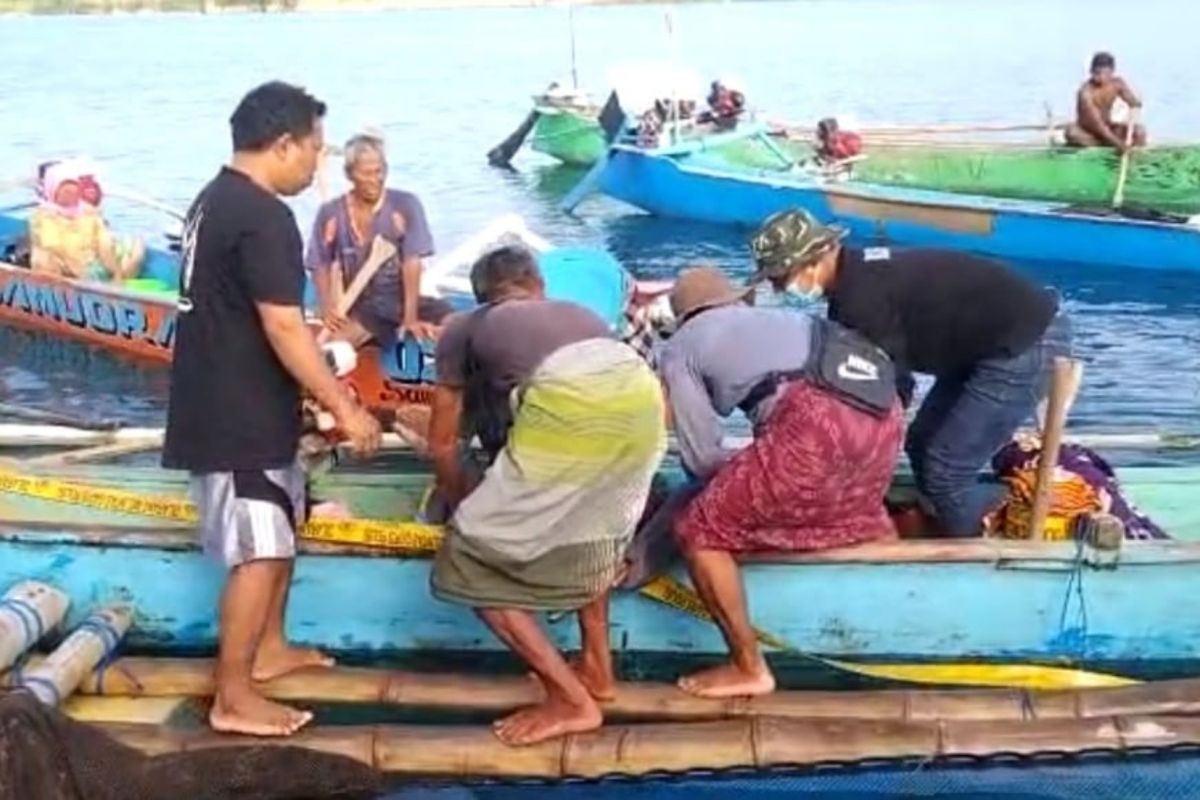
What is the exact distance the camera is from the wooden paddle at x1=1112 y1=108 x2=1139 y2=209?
1795 cm

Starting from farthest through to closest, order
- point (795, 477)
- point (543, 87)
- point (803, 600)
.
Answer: point (543, 87), point (803, 600), point (795, 477)

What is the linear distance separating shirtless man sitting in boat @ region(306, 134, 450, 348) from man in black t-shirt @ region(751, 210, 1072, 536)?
3.40 m

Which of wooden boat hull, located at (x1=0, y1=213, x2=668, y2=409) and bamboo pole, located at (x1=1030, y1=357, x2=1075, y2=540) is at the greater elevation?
bamboo pole, located at (x1=1030, y1=357, x2=1075, y2=540)

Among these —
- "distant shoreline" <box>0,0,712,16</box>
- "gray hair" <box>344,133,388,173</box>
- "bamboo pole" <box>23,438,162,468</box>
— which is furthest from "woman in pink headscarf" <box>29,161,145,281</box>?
"distant shoreline" <box>0,0,712,16</box>

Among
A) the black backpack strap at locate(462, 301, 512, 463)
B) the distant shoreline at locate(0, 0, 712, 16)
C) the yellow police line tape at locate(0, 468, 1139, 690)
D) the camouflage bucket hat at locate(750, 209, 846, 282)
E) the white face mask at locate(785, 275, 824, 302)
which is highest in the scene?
the camouflage bucket hat at locate(750, 209, 846, 282)

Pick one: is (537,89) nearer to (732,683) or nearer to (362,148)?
(362,148)

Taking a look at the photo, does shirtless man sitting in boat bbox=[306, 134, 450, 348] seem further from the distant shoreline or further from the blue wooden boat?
the distant shoreline

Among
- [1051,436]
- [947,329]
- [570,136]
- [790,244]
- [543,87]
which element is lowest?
[543,87]

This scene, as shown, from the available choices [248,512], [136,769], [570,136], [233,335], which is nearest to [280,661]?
[248,512]

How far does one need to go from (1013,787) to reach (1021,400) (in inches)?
69.1

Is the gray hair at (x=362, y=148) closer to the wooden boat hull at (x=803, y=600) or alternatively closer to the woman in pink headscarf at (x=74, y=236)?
the wooden boat hull at (x=803, y=600)

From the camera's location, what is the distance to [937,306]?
5.82 meters

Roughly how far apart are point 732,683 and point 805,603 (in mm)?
553

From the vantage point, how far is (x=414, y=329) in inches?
364
